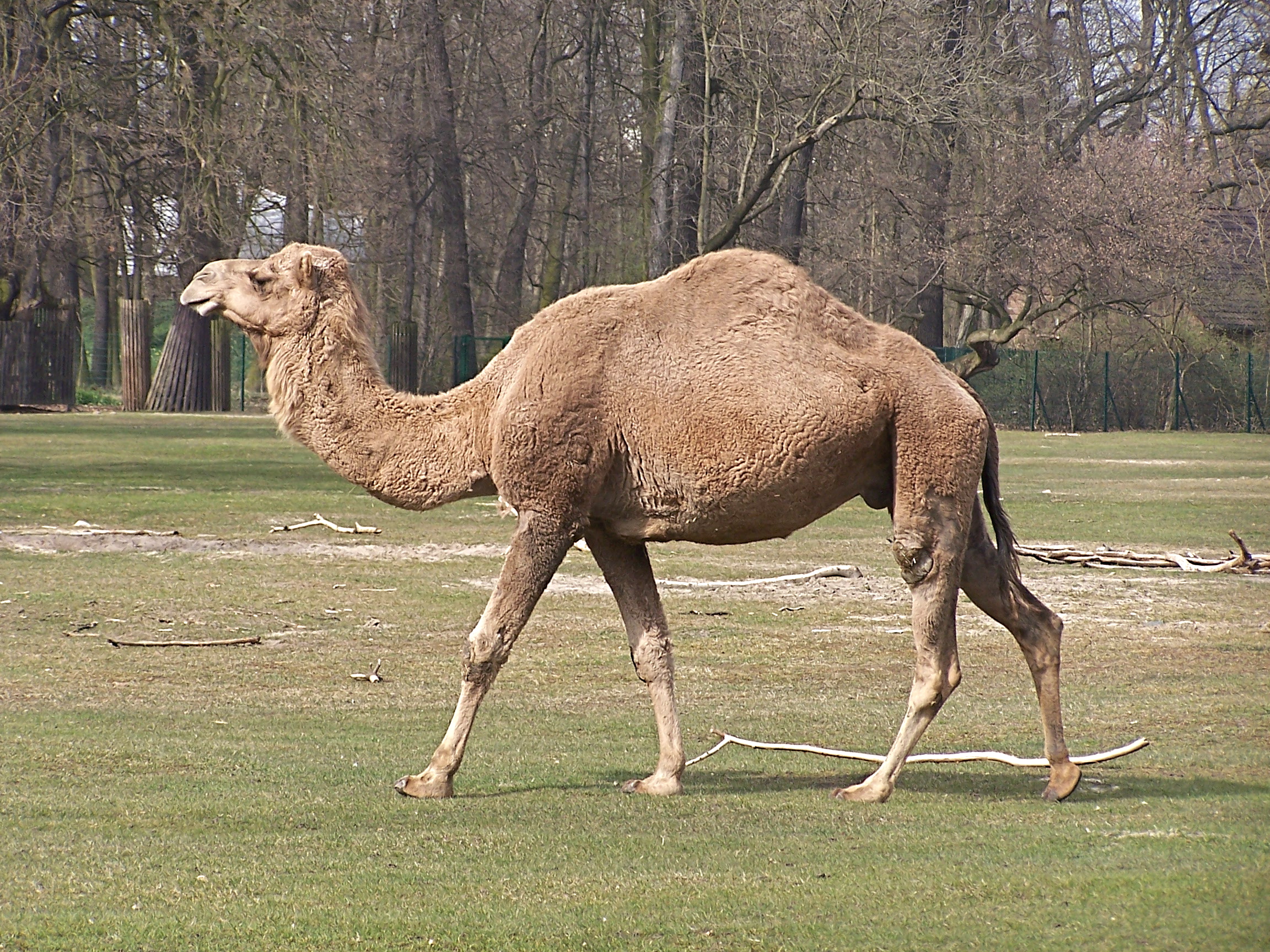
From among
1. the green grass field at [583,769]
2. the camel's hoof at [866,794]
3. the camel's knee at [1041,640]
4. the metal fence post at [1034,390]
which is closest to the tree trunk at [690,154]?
the metal fence post at [1034,390]

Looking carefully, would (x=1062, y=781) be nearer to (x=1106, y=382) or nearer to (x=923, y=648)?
(x=923, y=648)

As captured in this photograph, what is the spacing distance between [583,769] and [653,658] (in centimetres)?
73

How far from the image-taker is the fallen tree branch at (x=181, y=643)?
39.9 feet

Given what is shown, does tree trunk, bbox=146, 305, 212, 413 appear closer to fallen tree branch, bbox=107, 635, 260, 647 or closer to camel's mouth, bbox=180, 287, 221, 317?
fallen tree branch, bbox=107, 635, 260, 647

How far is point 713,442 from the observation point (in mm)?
7398

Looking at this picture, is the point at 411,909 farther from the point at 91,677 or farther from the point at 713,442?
the point at 91,677

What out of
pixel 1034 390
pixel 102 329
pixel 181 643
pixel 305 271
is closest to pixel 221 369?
pixel 102 329

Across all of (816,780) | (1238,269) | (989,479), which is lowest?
(816,780)

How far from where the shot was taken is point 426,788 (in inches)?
291

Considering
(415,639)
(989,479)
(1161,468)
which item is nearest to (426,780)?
(989,479)

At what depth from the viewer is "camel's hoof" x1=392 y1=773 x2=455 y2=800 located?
7387 mm

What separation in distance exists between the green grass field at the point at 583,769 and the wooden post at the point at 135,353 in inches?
1192

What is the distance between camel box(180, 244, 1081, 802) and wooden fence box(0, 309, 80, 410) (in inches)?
1536

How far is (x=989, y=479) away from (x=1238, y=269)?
2032 inches
